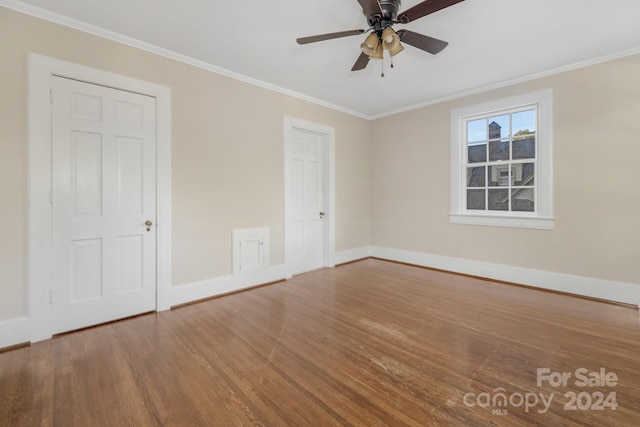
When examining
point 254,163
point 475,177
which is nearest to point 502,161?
point 475,177

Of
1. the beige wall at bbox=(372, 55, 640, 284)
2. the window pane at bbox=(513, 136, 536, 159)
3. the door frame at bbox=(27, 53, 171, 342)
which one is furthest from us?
the window pane at bbox=(513, 136, 536, 159)

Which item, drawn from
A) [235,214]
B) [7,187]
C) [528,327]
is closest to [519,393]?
[528,327]

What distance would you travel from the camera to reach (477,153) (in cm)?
430

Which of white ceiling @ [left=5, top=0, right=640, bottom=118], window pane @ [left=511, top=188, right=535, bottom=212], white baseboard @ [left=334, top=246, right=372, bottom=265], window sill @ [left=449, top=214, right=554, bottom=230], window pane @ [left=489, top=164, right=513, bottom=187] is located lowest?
white baseboard @ [left=334, top=246, right=372, bottom=265]

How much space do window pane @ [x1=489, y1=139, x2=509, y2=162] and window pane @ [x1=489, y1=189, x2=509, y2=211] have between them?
1.61 feet

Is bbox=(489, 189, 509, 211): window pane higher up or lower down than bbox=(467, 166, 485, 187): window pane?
lower down

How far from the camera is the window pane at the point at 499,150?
13.2 feet

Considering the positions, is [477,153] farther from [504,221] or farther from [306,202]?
[306,202]

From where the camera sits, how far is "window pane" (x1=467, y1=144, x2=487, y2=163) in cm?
422

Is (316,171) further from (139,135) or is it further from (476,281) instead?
(476,281)

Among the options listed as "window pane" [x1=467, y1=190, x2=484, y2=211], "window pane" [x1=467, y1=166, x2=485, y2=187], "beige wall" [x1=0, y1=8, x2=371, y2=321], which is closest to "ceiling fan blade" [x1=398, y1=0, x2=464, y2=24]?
"beige wall" [x1=0, y1=8, x2=371, y2=321]

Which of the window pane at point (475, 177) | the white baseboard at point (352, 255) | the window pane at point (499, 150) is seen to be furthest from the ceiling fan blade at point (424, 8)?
the white baseboard at point (352, 255)

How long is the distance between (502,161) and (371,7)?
126 inches

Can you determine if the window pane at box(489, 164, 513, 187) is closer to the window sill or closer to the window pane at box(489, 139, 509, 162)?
the window pane at box(489, 139, 509, 162)
